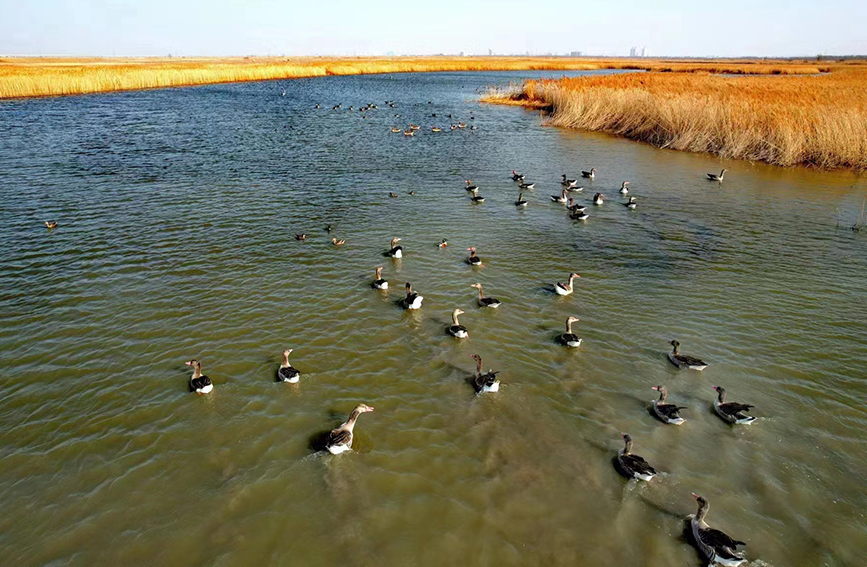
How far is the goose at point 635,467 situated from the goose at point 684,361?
12.7ft

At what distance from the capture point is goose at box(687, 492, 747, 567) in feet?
24.5

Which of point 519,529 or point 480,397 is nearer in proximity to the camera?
point 519,529

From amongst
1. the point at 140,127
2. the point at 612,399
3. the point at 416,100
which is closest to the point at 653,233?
the point at 612,399

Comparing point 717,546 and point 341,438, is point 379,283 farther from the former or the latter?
point 717,546

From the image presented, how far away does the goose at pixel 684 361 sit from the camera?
12050mm

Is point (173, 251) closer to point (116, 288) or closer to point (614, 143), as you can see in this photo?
point (116, 288)

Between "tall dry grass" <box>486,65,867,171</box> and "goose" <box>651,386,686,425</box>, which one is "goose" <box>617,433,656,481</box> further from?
"tall dry grass" <box>486,65,867,171</box>

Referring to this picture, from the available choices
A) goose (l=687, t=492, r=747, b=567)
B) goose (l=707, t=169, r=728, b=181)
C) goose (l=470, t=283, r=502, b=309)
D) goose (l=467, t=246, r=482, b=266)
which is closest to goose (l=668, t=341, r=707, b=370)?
goose (l=687, t=492, r=747, b=567)

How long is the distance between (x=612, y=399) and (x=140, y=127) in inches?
1866

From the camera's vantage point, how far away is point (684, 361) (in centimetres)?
1217

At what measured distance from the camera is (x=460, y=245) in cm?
2006

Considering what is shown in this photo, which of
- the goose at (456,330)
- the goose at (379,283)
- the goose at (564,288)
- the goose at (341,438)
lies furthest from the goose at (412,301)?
the goose at (341,438)

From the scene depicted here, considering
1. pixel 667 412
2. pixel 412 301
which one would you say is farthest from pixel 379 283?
Result: pixel 667 412

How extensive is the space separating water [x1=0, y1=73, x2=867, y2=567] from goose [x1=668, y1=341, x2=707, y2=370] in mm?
264
